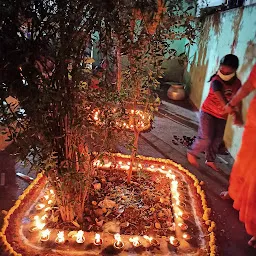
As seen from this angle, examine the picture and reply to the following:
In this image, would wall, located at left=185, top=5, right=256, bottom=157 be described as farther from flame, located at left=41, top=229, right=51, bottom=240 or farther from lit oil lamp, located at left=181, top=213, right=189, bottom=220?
flame, located at left=41, top=229, right=51, bottom=240

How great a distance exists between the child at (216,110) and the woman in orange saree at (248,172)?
75cm

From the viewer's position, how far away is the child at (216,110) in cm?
391

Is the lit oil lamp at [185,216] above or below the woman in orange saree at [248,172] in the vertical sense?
below

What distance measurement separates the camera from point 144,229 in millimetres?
3137

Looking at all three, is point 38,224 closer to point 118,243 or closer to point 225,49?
point 118,243

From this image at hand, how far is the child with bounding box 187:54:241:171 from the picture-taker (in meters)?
3.91

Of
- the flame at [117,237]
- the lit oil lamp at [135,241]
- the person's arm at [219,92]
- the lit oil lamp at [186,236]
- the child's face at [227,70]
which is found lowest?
the lit oil lamp at [186,236]

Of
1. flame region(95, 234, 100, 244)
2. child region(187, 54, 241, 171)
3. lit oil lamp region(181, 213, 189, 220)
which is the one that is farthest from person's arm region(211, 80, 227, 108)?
flame region(95, 234, 100, 244)

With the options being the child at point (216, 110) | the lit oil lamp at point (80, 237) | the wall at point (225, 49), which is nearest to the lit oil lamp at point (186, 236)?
the lit oil lamp at point (80, 237)

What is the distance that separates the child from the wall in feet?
1.85

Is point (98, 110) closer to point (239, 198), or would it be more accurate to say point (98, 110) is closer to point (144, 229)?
point (144, 229)

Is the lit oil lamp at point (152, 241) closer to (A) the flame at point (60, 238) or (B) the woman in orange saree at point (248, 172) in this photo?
(A) the flame at point (60, 238)

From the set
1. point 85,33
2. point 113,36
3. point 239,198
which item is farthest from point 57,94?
point 239,198

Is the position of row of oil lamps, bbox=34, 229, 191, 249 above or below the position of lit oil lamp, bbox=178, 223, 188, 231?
above
